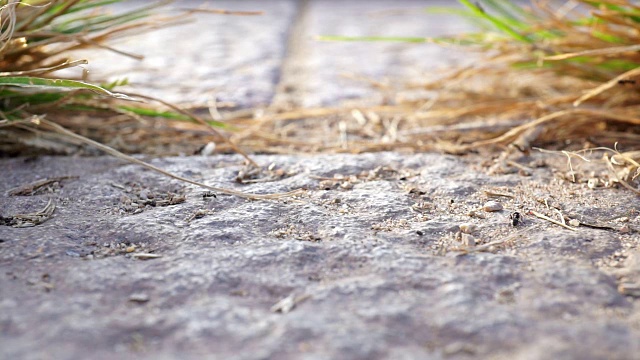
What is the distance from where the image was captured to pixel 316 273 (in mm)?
833

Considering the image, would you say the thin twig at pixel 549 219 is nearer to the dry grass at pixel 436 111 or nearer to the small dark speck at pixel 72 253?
the dry grass at pixel 436 111

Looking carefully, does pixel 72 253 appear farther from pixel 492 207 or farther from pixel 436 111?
pixel 436 111

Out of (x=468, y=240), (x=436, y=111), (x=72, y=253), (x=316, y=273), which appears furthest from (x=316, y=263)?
(x=436, y=111)

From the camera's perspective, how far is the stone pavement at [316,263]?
27.3 inches

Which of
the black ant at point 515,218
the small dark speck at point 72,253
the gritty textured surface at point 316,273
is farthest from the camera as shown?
the black ant at point 515,218

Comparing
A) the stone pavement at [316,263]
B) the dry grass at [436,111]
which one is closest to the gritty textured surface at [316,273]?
the stone pavement at [316,263]

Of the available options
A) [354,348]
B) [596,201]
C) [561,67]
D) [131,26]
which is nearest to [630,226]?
[596,201]

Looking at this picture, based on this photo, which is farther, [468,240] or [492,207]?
[492,207]

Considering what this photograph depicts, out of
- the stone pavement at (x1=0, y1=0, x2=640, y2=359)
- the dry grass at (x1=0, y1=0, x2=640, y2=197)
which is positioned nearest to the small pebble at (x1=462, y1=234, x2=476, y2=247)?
the stone pavement at (x1=0, y1=0, x2=640, y2=359)

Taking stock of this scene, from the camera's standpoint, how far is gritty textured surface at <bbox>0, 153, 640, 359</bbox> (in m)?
0.69

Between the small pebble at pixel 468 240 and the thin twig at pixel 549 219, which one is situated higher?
the small pebble at pixel 468 240

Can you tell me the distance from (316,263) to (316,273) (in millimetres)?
25

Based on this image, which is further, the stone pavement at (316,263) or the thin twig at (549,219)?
the thin twig at (549,219)

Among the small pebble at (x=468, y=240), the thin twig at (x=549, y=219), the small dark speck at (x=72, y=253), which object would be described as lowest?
the thin twig at (x=549, y=219)
